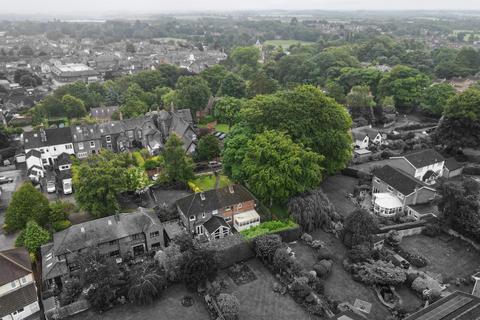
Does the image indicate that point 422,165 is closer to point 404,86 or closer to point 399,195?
point 399,195

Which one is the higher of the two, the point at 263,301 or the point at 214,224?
the point at 214,224

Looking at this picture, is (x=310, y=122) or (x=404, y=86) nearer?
(x=310, y=122)

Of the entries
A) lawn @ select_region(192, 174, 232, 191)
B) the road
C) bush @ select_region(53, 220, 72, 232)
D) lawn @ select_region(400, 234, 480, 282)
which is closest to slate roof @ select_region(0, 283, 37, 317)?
bush @ select_region(53, 220, 72, 232)

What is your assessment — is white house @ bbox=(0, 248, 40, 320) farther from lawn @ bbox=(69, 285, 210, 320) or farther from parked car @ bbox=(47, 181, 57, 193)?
parked car @ bbox=(47, 181, 57, 193)

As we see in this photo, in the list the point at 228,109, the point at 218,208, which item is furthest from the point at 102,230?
the point at 228,109

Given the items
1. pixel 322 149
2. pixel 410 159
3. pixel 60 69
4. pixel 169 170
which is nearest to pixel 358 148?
pixel 410 159

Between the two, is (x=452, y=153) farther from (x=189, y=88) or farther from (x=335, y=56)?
(x=335, y=56)
